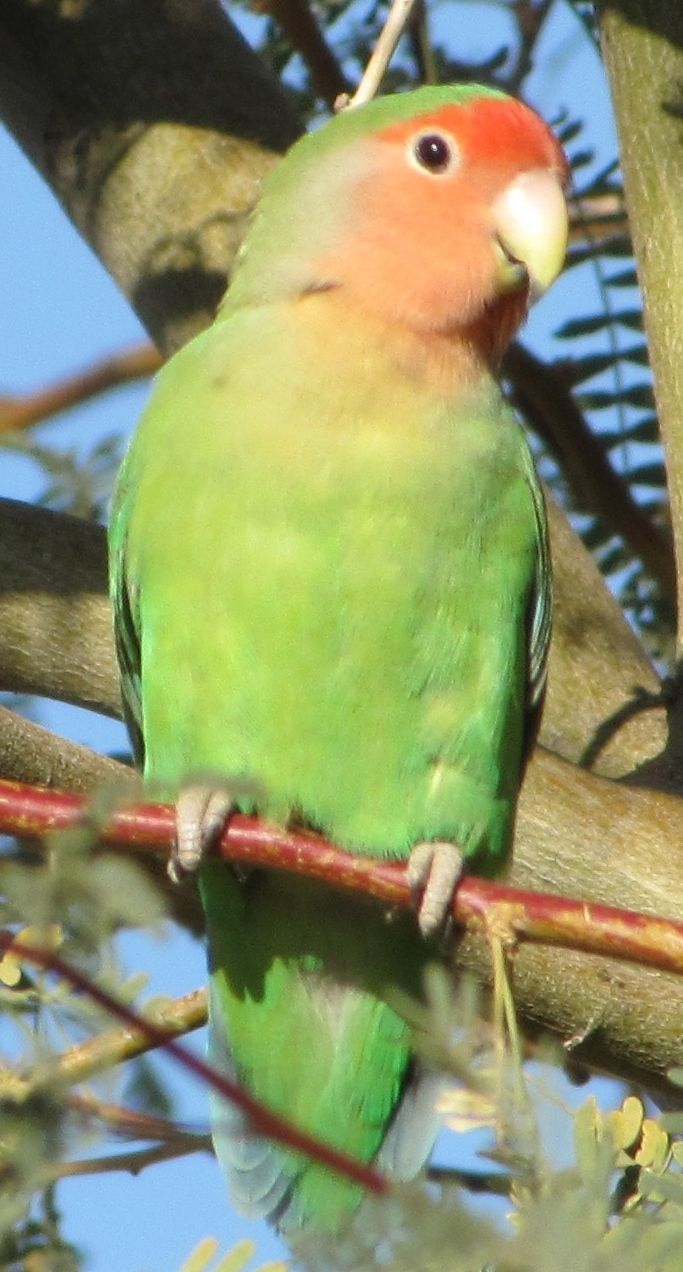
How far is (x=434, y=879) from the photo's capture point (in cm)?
230

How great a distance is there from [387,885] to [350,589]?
586 mm

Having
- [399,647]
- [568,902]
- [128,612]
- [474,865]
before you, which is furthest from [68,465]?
[568,902]

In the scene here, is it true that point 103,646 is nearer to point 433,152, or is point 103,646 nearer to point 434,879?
point 434,879

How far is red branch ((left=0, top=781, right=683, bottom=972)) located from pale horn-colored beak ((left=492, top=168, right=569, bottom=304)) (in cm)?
110

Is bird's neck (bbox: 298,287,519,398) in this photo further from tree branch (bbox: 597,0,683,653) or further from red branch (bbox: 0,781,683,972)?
red branch (bbox: 0,781,683,972)

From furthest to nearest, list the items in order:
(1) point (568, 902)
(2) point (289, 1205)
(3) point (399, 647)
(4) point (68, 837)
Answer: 1. (2) point (289, 1205)
2. (3) point (399, 647)
3. (1) point (568, 902)
4. (4) point (68, 837)

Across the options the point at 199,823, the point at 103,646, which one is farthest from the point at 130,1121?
the point at 103,646

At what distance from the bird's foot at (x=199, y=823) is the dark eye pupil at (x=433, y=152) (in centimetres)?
111

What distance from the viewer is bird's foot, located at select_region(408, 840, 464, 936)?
7.42 feet

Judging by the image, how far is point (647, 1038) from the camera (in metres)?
2.47

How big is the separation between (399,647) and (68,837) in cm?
111

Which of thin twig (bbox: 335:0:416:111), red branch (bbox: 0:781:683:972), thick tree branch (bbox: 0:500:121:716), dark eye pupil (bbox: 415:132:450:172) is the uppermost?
thin twig (bbox: 335:0:416:111)

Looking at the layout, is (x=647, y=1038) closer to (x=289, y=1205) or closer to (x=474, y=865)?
(x=474, y=865)

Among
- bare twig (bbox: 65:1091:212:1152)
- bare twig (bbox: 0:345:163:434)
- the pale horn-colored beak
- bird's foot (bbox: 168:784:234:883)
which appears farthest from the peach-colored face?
bare twig (bbox: 65:1091:212:1152)
